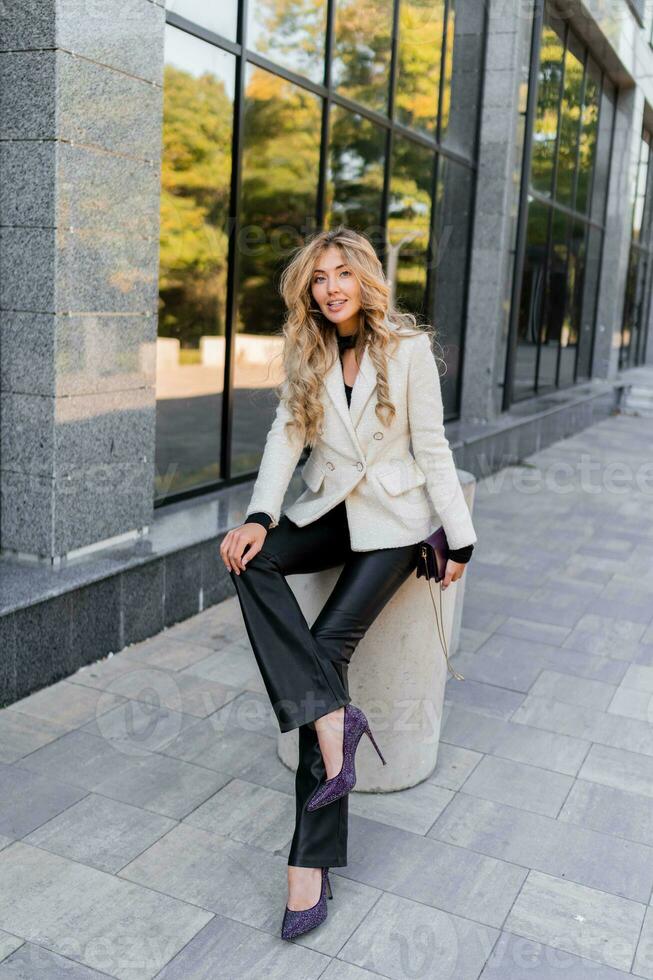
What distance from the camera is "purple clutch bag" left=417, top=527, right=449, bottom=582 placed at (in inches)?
138

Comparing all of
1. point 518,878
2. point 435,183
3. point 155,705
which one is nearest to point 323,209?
point 435,183

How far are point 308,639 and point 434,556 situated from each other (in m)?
0.62

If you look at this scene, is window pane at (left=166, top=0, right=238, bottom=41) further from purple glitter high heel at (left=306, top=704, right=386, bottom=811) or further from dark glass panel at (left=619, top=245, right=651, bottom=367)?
dark glass panel at (left=619, top=245, right=651, bottom=367)

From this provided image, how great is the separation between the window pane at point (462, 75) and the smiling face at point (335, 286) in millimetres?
8585

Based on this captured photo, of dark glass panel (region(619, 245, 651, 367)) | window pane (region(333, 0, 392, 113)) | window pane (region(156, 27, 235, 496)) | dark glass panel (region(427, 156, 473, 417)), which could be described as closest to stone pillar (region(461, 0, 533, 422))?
dark glass panel (region(427, 156, 473, 417))

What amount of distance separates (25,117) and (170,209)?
15.3 ft

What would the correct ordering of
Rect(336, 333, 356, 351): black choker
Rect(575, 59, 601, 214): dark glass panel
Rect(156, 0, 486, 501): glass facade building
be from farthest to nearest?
Rect(575, 59, 601, 214): dark glass panel
Rect(156, 0, 486, 501): glass facade building
Rect(336, 333, 356, 351): black choker

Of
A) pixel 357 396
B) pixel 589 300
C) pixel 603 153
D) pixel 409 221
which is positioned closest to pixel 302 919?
pixel 357 396

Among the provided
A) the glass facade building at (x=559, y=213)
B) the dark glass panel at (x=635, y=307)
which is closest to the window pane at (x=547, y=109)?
the glass facade building at (x=559, y=213)

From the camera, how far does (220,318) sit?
32.4 feet

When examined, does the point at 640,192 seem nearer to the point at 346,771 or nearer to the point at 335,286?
the point at 335,286

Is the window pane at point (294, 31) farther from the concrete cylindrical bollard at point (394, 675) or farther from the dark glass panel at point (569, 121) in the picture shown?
the concrete cylindrical bollard at point (394, 675)

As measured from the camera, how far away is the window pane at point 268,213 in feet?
42.3

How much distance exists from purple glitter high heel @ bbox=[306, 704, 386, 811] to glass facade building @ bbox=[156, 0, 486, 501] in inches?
163
